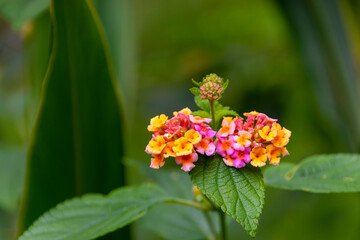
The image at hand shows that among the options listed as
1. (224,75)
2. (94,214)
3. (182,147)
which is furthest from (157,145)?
(224,75)

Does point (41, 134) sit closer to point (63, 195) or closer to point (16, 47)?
point (63, 195)

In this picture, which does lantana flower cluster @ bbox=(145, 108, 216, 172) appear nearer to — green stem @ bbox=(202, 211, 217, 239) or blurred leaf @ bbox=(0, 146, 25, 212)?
green stem @ bbox=(202, 211, 217, 239)

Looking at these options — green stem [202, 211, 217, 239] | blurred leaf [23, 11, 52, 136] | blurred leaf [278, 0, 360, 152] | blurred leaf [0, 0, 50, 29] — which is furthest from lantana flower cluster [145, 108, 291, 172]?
blurred leaf [278, 0, 360, 152]

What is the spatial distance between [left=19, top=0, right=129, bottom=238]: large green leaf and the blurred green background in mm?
15

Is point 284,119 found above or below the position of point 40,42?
below

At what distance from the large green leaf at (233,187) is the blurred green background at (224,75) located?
24 centimetres

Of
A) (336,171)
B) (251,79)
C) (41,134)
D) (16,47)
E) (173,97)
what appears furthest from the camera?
(173,97)

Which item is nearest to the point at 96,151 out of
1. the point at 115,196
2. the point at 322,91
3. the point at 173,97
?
the point at 115,196

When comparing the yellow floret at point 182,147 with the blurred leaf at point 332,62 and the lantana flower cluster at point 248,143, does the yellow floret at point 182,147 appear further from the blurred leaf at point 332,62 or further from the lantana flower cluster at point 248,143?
the blurred leaf at point 332,62

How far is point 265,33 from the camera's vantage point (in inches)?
57.5

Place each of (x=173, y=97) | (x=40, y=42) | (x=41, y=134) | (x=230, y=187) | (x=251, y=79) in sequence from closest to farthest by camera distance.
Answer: (x=230, y=187) → (x=41, y=134) → (x=40, y=42) → (x=251, y=79) → (x=173, y=97)

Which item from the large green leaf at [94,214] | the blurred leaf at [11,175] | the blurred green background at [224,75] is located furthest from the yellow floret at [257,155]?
the blurred leaf at [11,175]

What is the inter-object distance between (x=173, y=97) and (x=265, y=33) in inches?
14.7

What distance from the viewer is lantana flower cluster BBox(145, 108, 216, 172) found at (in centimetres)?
36
